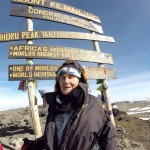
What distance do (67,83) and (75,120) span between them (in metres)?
0.43

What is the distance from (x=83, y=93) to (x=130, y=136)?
10.2 meters

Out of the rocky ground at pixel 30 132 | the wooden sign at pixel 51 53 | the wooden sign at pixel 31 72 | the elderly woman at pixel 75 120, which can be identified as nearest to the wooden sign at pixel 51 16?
the wooden sign at pixel 51 53

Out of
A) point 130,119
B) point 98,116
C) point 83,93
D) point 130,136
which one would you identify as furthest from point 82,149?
point 130,119

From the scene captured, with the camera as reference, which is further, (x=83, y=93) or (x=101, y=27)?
(x=101, y=27)

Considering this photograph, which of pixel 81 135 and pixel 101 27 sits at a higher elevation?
pixel 101 27

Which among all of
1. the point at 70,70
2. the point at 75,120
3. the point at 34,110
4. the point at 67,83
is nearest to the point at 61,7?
the point at 34,110

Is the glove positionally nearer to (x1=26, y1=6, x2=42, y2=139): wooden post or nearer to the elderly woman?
the elderly woman

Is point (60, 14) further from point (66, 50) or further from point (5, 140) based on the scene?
point (5, 140)

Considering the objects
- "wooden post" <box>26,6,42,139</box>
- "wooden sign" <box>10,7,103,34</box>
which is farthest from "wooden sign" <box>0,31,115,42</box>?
"wooden post" <box>26,6,42,139</box>

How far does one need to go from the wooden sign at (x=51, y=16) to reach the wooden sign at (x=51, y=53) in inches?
47.6

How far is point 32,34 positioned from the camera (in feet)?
30.6

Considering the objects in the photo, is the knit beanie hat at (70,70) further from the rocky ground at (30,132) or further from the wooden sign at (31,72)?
the rocky ground at (30,132)

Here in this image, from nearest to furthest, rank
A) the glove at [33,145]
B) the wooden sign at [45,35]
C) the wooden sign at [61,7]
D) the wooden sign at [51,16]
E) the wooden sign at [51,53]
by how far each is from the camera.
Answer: the glove at [33,145]
the wooden sign at [51,53]
the wooden sign at [45,35]
the wooden sign at [51,16]
the wooden sign at [61,7]

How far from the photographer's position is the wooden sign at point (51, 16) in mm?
9516
